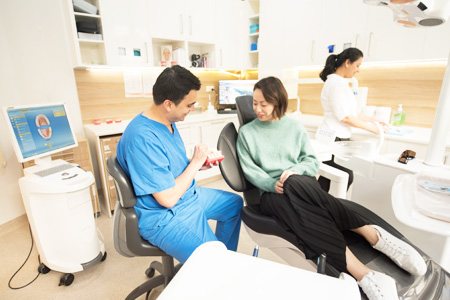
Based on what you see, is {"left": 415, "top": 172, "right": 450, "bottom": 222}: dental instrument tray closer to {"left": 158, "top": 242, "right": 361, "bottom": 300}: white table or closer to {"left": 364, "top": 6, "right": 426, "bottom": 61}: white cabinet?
{"left": 158, "top": 242, "right": 361, "bottom": 300}: white table

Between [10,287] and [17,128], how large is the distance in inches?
41.1

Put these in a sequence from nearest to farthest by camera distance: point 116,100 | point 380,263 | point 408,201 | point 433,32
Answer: point 408,201, point 380,263, point 433,32, point 116,100

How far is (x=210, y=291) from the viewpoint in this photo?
48 cm

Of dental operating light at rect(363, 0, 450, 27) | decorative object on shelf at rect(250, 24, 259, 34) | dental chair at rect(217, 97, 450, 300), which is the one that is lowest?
dental chair at rect(217, 97, 450, 300)

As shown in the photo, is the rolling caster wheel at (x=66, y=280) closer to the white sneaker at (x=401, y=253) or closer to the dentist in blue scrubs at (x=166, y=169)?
the dentist in blue scrubs at (x=166, y=169)

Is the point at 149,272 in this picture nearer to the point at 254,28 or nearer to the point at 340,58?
the point at 340,58

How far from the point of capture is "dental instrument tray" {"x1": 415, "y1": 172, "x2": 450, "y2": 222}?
0.82m

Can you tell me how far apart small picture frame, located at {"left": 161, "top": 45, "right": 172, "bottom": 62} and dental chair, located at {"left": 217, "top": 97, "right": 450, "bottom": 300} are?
1.73 m

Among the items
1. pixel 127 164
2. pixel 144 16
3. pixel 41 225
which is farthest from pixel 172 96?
pixel 144 16

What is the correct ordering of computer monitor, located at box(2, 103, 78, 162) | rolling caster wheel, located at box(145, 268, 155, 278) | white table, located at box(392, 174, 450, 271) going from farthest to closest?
rolling caster wheel, located at box(145, 268, 155, 278) → computer monitor, located at box(2, 103, 78, 162) → white table, located at box(392, 174, 450, 271)

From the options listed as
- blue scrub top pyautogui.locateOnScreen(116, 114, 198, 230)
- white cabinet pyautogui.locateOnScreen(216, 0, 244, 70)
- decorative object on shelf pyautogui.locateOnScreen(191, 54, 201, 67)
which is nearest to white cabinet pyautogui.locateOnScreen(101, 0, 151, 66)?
decorative object on shelf pyautogui.locateOnScreen(191, 54, 201, 67)

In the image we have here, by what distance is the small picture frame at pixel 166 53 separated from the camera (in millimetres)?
2967

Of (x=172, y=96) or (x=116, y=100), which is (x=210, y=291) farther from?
(x=116, y=100)

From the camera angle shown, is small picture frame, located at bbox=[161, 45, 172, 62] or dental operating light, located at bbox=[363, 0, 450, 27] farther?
small picture frame, located at bbox=[161, 45, 172, 62]
